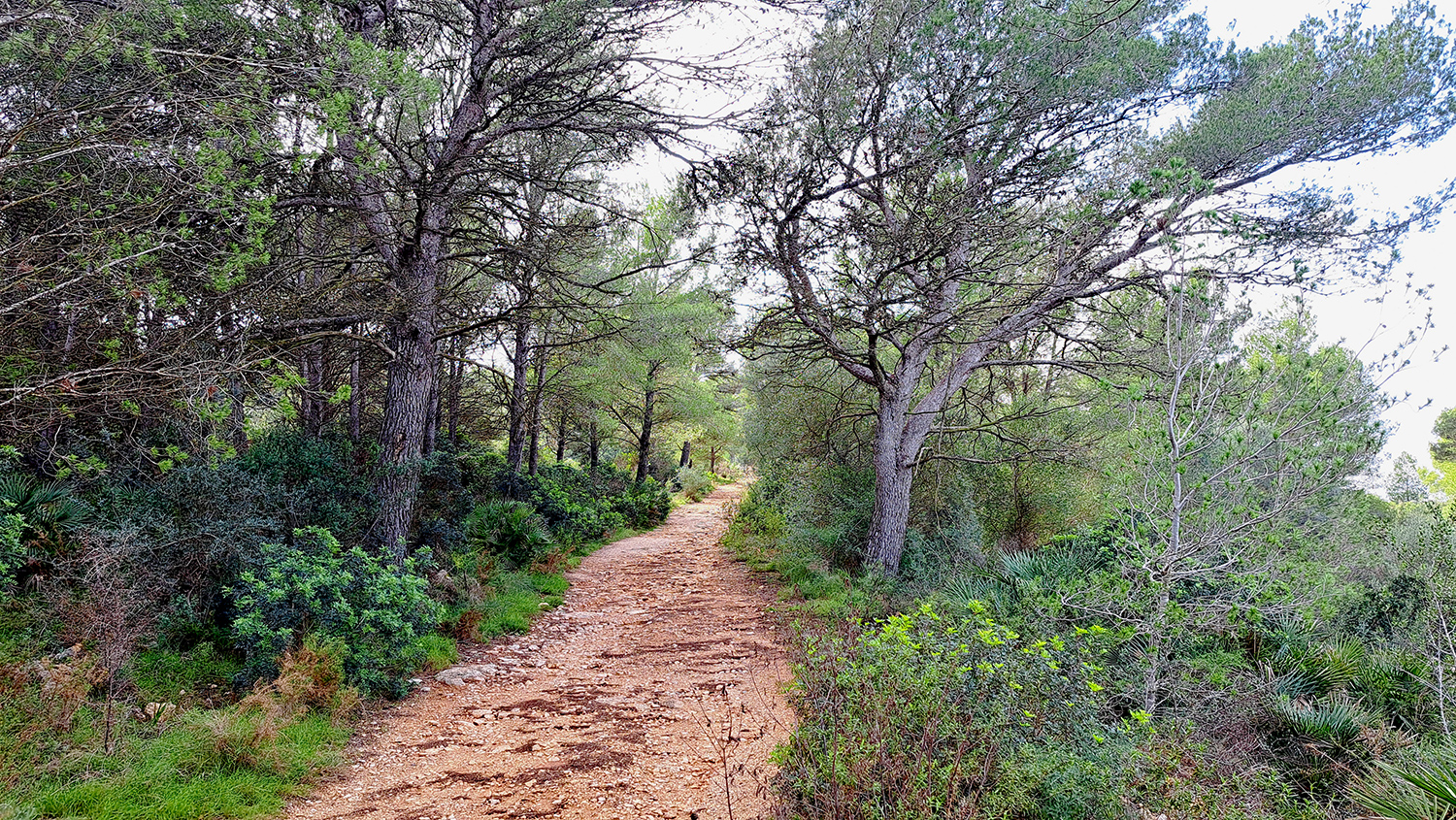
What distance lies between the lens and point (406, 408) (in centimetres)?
786

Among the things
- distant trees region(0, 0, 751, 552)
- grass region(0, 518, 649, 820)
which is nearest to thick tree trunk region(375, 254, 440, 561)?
distant trees region(0, 0, 751, 552)

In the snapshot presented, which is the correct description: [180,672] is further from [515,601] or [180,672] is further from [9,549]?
[515,601]

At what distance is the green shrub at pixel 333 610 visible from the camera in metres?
5.31

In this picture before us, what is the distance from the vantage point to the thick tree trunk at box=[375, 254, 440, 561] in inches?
301

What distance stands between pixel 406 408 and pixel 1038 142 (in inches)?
300

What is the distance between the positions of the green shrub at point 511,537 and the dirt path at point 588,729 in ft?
5.96

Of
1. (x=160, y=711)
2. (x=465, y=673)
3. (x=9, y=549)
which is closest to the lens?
(x=160, y=711)

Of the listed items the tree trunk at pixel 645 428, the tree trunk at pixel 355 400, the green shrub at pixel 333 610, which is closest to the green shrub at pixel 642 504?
the tree trunk at pixel 645 428

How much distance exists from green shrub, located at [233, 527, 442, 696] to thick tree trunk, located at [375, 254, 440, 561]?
132 centimetres

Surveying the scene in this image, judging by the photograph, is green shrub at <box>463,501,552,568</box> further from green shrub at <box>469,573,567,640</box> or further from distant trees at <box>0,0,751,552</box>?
distant trees at <box>0,0,751,552</box>

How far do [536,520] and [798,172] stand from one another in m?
7.08

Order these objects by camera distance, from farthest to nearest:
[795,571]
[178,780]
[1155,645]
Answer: [795,571]
[1155,645]
[178,780]

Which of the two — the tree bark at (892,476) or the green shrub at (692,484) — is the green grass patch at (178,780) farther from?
the green shrub at (692,484)

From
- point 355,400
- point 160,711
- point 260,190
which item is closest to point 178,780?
point 160,711
